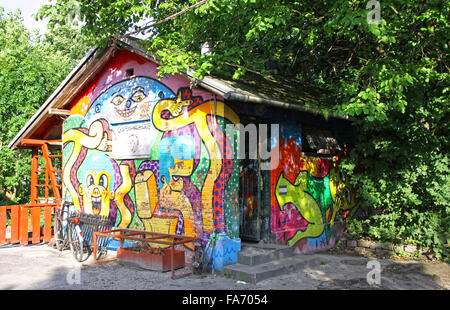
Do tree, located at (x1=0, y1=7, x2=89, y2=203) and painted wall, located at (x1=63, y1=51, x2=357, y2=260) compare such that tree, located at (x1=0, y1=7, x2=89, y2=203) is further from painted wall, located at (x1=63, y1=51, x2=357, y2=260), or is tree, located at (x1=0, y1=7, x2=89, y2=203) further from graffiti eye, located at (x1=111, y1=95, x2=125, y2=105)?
graffiti eye, located at (x1=111, y1=95, x2=125, y2=105)

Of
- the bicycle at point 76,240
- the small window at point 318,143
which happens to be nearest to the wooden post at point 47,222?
the bicycle at point 76,240

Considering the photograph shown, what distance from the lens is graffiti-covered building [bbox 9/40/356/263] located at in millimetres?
8102

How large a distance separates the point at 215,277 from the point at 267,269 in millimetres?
997

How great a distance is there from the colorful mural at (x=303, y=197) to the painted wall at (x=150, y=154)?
133 centimetres

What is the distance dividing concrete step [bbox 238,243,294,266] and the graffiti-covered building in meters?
0.23

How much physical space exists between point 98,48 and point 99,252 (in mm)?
5041

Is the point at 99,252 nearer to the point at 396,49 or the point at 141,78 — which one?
the point at 141,78

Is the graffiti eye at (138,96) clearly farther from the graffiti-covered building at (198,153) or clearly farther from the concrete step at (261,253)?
the concrete step at (261,253)

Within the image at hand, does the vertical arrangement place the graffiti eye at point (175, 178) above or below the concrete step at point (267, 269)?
above

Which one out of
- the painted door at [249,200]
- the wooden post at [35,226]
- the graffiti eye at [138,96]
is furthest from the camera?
the wooden post at [35,226]

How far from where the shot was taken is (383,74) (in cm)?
784

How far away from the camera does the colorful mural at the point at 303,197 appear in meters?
9.05

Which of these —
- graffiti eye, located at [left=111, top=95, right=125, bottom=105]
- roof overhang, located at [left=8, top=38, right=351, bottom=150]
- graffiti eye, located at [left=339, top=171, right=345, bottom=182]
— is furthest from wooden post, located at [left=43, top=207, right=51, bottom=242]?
graffiti eye, located at [left=339, top=171, right=345, bottom=182]

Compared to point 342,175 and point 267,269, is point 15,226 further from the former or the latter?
point 342,175
